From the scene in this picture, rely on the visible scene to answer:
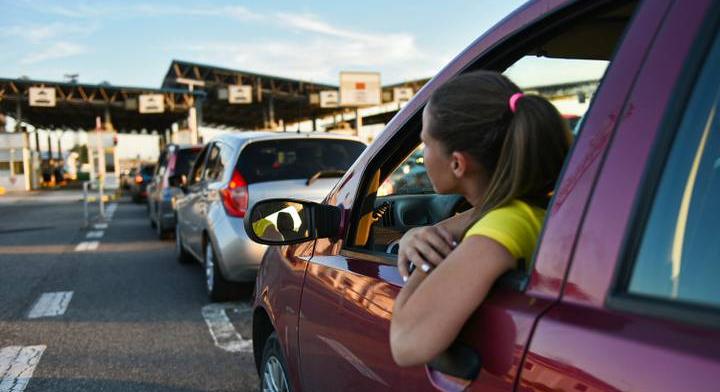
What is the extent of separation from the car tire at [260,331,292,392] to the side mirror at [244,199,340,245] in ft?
1.51

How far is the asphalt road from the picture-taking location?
3.88 m

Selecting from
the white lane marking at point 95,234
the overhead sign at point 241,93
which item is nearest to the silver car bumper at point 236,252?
the white lane marking at point 95,234

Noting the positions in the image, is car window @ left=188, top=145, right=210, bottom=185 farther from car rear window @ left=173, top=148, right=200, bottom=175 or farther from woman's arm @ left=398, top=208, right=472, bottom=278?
woman's arm @ left=398, top=208, right=472, bottom=278

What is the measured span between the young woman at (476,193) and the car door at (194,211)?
5386mm

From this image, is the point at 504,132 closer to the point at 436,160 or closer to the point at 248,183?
the point at 436,160

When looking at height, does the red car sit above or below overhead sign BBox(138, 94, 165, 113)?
below

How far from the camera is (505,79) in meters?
1.39

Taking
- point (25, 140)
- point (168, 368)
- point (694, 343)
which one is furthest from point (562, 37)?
point (25, 140)

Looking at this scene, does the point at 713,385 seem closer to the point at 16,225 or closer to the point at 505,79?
the point at 505,79

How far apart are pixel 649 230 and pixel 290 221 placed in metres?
1.47

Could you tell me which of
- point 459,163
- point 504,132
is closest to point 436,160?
point 459,163

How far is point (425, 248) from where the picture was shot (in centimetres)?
136

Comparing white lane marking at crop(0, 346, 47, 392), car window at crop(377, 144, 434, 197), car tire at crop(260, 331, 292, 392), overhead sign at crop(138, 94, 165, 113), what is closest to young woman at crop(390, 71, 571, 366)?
car window at crop(377, 144, 434, 197)

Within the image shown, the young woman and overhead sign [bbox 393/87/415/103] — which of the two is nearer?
the young woman
